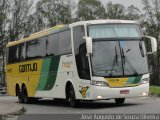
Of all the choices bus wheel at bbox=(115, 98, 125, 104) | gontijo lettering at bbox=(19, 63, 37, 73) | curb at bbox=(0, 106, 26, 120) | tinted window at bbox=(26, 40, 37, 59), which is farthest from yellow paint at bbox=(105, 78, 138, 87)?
tinted window at bbox=(26, 40, 37, 59)

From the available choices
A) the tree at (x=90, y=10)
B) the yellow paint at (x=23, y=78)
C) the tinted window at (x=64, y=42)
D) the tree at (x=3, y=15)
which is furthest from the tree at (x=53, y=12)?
the tinted window at (x=64, y=42)

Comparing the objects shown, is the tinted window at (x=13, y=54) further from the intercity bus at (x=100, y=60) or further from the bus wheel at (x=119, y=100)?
the bus wheel at (x=119, y=100)

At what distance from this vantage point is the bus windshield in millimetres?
20906

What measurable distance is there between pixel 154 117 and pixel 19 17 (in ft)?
182

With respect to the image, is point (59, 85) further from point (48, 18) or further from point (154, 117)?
point (48, 18)

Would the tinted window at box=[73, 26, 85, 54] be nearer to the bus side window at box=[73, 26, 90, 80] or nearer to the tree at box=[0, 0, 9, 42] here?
the bus side window at box=[73, 26, 90, 80]

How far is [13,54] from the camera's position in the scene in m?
31.0

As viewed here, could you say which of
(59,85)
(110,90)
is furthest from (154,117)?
(59,85)

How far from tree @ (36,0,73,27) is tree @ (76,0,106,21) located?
6.11 feet

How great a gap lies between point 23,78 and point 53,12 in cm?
5298

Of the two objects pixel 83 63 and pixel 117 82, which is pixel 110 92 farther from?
pixel 83 63

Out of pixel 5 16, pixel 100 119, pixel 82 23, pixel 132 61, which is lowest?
pixel 100 119

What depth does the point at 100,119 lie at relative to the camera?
15.9 metres

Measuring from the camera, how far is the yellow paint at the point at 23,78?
27.3 m
